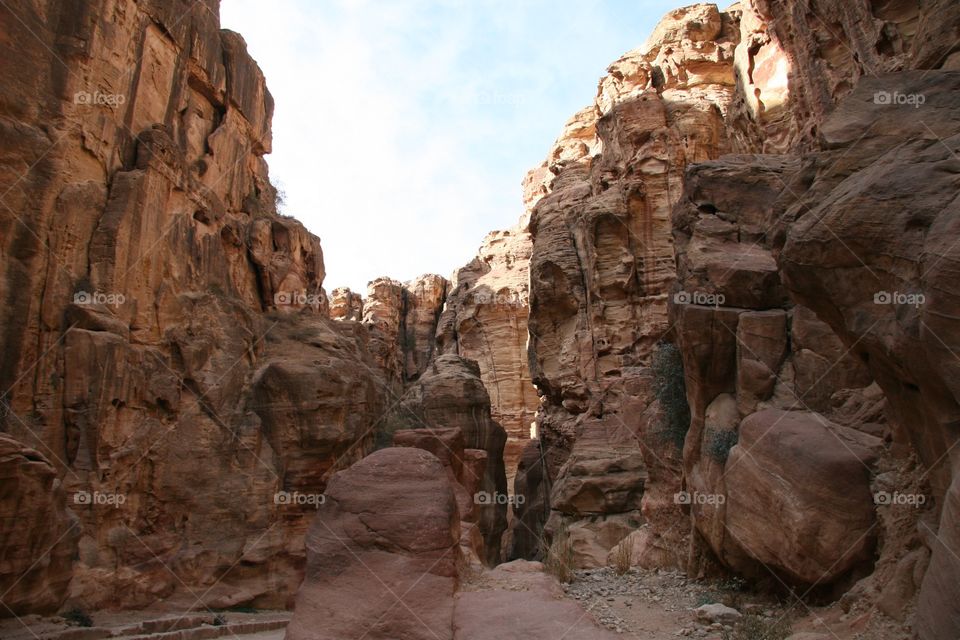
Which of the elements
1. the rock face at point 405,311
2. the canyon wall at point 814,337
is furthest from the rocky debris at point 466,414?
the rock face at point 405,311

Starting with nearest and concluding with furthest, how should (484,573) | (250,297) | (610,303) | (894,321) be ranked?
(894,321) → (484,573) → (250,297) → (610,303)

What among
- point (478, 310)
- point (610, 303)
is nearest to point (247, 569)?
point (610, 303)

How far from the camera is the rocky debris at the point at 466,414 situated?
102ft

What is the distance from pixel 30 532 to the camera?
14.2 metres

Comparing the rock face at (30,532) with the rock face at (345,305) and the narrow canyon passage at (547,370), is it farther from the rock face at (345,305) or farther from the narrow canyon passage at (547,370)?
the rock face at (345,305)

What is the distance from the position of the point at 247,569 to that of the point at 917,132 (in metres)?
21.1

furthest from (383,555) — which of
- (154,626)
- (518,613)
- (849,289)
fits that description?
(154,626)

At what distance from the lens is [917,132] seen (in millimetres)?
7422

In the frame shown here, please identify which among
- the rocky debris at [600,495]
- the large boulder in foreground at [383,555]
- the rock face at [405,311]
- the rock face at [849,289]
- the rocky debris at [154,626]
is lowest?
the rocky debris at [154,626]

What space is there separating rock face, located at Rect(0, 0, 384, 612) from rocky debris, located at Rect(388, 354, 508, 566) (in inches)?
191

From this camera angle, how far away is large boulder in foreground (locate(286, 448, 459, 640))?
7473 millimetres

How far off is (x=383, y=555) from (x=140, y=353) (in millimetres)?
16016

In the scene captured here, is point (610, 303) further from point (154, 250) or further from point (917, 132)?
point (917, 132)

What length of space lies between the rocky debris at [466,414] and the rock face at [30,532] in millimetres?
15858
